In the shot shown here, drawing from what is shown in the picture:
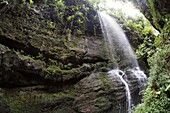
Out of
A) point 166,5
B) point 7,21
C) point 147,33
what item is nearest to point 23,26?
point 7,21

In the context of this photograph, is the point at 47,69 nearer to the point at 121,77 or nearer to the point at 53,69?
the point at 53,69

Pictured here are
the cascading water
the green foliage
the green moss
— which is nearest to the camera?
the green foliage

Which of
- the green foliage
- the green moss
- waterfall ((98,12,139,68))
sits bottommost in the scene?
the green foliage

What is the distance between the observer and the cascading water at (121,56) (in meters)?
9.33

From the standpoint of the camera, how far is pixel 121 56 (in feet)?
35.9

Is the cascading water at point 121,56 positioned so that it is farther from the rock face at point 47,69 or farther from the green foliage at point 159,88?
the green foliage at point 159,88

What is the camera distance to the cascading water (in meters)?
9.33

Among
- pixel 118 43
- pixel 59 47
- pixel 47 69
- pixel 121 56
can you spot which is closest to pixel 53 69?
pixel 47 69

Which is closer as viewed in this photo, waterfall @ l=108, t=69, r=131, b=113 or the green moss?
the green moss

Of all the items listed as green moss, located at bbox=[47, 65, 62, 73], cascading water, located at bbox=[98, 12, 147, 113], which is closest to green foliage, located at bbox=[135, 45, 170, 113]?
cascading water, located at bbox=[98, 12, 147, 113]

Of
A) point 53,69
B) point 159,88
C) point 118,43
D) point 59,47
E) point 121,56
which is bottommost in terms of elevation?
point 159,88

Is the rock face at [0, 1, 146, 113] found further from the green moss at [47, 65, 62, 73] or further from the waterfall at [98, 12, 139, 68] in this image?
the waterfall at [98, 12, 139, 68]

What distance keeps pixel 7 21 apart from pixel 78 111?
4557mm

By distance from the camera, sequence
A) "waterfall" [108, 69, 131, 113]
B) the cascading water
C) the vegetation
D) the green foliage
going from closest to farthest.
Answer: the green foliage → the vegetation → "waterfall" [108, 69, 131, 113] → the cascading water
